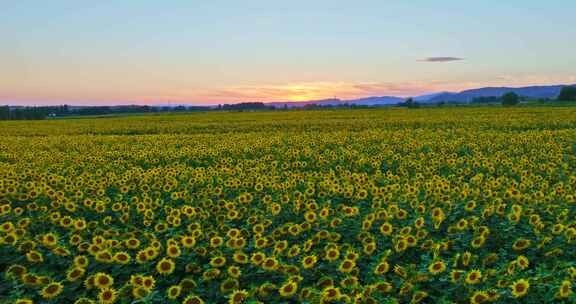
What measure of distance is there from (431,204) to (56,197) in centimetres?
576

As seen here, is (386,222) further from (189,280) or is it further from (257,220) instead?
(189,280)

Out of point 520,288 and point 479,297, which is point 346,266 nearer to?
point 479,297

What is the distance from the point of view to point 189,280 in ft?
12.6

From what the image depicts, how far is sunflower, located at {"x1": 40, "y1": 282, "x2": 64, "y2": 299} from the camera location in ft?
12.0

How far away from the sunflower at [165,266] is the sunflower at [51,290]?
32.3 inches

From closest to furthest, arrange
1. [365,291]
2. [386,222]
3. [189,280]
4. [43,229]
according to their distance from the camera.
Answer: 1. [365,291]
2. [189,280]
3. [386,222]
4. [43,229]

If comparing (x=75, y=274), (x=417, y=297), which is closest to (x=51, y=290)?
(x=75, y=274)

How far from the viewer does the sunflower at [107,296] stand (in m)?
3.48

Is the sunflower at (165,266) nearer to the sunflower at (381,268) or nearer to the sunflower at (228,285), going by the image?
the sunflower at (228,285)

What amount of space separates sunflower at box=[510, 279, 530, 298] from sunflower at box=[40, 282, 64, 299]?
3686mm

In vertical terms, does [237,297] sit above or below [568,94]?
below

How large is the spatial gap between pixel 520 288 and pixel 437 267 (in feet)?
2.21

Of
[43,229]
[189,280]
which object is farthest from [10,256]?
[189,280]

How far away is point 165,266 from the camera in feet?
13.5
